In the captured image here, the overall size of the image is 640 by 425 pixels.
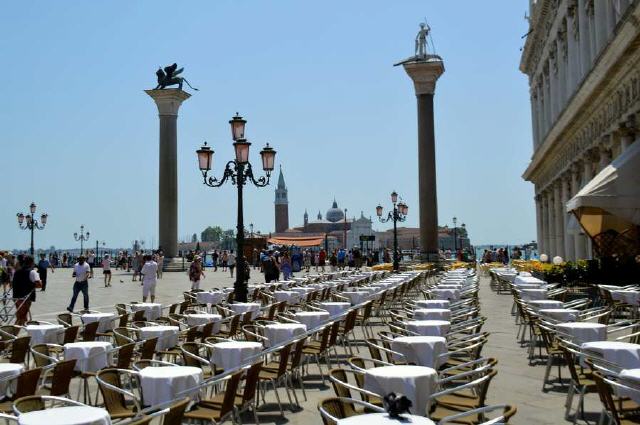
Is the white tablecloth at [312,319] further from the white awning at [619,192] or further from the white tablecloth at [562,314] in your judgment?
the white awning at [619,192]

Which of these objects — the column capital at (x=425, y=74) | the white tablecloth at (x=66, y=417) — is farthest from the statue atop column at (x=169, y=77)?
the white tablecloth at (x=66, y=417)

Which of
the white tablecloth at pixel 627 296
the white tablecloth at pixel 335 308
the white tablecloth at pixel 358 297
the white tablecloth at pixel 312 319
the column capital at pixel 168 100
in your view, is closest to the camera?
the white tablecloth at pixel 312 319

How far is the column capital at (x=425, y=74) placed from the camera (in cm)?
3956

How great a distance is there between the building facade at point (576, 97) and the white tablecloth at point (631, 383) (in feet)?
41.1

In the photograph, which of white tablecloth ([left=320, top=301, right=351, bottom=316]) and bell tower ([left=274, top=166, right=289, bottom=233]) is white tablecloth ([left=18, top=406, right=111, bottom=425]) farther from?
bell tower ([left=274, top=166, right=289, bottom=233])

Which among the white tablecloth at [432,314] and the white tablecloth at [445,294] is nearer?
the white tablecloth at [432,314]

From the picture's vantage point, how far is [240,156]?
15.8 m

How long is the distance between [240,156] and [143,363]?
29.5 ft

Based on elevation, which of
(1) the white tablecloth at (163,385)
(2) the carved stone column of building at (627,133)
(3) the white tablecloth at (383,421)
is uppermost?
(2) the carved stone column of building at (627,133)

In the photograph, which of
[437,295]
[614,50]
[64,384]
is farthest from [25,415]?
[614,50]

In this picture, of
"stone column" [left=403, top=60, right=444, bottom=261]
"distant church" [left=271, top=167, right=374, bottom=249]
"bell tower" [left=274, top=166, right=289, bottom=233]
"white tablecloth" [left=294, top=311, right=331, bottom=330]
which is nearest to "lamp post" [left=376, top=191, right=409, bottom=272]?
"stone column" [left=403, top=60, right=444, bottom=261]

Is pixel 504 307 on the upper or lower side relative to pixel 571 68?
lower

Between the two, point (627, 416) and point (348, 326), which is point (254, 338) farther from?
point (627, 416)

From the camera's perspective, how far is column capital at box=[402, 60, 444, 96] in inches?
1558
